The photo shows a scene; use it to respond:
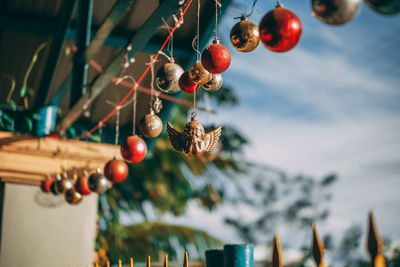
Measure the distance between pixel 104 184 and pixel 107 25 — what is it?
110 centimetres

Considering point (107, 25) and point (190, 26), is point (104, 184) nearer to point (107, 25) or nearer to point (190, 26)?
point (107, 25)

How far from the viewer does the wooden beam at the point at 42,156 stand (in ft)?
12.6

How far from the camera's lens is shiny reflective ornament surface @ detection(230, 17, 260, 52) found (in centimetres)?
168

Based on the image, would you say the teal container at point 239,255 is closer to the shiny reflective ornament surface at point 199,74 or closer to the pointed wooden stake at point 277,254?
the pointed wooden stake at point 277,254

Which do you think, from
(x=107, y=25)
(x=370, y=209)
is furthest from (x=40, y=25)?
(x=370, y=209)

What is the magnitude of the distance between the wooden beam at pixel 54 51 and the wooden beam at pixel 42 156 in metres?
0.75

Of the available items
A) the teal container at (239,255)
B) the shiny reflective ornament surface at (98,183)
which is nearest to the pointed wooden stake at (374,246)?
the teal container at (239,255)

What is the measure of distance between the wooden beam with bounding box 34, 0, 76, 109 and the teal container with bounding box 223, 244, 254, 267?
2781 millimetres

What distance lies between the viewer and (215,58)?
70.9 inches

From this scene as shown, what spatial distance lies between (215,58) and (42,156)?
8.63 feet

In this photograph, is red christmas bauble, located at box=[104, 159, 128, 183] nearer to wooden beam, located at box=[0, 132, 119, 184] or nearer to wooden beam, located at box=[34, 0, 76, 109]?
wooden beam, located at box=[0, 132, 119, 184]

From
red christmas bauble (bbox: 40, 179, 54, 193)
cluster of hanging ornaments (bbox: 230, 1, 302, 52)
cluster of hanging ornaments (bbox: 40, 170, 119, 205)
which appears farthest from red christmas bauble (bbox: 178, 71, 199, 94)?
red christmas bauble (bbox: 40, 179, 54, 193)

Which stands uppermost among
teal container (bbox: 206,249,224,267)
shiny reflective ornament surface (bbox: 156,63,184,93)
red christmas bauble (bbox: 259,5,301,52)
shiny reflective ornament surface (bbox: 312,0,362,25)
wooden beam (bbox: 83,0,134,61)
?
wooden beam (bbox: 83,0,134,61)

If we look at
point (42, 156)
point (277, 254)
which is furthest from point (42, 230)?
point (277, 254)
